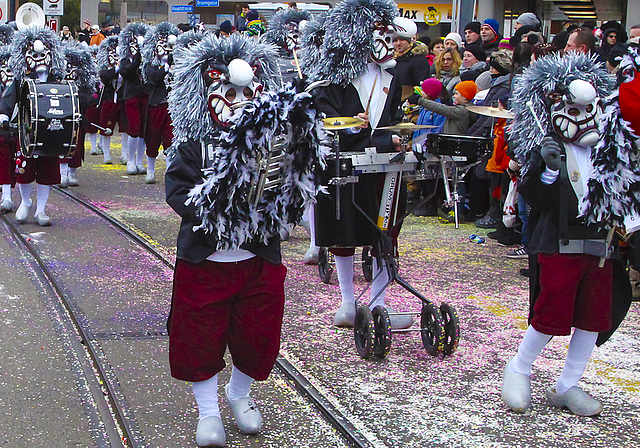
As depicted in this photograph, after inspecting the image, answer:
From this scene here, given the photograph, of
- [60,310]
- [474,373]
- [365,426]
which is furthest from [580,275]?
[60,310]

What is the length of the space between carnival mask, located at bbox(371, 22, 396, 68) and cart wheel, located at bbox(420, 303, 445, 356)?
152 cm

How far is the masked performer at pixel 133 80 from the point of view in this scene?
11.9 metres

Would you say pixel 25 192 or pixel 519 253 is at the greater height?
pixel 25 192

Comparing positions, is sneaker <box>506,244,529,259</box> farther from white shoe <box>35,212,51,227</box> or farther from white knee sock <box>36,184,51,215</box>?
white knee sock <box>36,184,51,215</box>

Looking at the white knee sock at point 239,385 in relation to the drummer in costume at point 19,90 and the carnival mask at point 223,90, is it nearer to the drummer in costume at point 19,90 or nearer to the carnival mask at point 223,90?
the carnival mask at point 223,90

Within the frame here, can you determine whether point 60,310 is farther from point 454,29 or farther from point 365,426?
point 454,29

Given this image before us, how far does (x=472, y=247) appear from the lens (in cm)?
810

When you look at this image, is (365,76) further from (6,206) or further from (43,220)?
(6,206)

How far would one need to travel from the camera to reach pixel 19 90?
8.59 m

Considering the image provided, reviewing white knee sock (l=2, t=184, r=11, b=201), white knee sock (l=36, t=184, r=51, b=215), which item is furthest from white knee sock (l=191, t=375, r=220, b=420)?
white knee sock (l=2, t=184, r=11, b=201)

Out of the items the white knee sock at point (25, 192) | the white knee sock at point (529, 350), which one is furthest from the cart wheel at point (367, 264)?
the white knee sock at point (25, 192)

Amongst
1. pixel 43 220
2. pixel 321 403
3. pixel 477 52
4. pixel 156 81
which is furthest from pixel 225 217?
pixel 156 81

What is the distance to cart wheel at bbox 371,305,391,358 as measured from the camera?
478cm

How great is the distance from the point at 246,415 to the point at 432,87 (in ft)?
19.4
